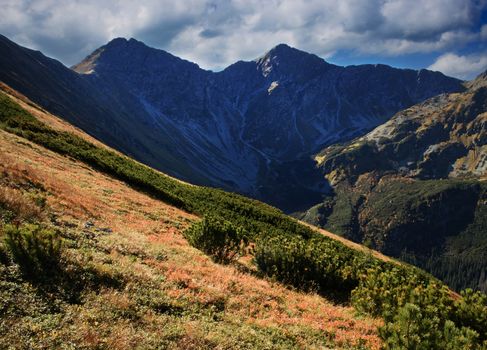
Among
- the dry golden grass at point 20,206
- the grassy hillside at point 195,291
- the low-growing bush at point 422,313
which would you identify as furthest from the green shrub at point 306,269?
the dry golden grass at point 20,206

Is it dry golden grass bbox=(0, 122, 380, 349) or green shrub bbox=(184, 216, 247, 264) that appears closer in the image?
dry golden grass bbox=(0, 122, 380, 349)

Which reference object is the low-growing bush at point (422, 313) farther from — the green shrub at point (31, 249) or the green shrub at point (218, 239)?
the green shrub at point (31, 249)

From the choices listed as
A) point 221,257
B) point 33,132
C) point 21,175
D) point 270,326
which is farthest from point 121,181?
point 270,326

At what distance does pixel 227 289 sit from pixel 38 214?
362 inches

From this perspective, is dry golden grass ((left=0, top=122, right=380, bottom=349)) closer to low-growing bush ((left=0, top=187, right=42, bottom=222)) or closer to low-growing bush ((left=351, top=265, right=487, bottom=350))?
low-growing bush ((left=351, top=265, right=487, bottom=350))

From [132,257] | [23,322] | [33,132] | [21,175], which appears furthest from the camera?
[33,132]

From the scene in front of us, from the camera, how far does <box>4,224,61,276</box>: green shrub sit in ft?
37.9

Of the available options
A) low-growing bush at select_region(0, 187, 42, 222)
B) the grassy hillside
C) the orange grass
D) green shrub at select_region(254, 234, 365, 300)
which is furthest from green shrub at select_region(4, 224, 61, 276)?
green shrub at select_region(254, 234, 365, 300)

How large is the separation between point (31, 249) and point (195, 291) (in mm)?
5832

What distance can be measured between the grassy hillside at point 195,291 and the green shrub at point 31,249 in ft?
0.10

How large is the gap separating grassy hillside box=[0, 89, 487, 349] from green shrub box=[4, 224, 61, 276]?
0.10ft

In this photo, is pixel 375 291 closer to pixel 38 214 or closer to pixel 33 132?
pixel 38 214

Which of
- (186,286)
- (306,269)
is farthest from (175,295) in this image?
(306,269)

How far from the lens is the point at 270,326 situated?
12984mm
